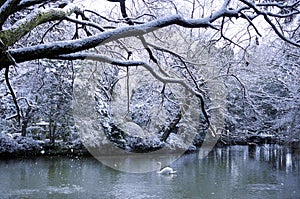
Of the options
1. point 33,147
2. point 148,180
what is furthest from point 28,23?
point 33,147

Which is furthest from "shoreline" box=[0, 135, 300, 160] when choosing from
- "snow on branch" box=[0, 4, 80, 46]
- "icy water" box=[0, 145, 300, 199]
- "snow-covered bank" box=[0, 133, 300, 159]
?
"snow on branch" box=[0, 4, 80, 46]

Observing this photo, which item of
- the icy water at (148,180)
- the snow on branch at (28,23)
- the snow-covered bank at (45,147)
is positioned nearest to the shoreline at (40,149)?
the snow-covered bank at (45,147)

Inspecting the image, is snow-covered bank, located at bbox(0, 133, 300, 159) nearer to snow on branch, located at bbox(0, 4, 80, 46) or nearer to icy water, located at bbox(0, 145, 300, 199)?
icy water, located at bbox(0, 145, 300, 199)

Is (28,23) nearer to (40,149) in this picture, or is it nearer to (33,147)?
(33,147)

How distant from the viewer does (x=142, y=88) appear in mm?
16312

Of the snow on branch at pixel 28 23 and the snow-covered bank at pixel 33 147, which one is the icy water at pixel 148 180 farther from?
the snow on branch at pixel 28 23

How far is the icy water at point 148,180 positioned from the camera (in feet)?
25.9

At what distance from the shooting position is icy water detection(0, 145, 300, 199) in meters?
7.89

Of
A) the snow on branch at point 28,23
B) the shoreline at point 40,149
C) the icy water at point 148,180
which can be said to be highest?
the snow on branch at point 28,23

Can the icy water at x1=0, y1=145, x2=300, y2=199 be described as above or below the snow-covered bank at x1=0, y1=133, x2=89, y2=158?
below

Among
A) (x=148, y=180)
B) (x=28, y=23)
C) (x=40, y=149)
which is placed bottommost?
(x=148, y=180)

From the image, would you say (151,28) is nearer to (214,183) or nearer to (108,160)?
(214,183)

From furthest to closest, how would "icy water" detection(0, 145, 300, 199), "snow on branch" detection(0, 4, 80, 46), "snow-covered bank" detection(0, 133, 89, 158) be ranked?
"snow-covered bank" detection(0, 133, 89, 158) < "icy water" detection(0, 145, 300, 199) < "snow on branch" detection(0, 4, 80, 46)

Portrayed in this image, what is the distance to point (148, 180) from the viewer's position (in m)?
9.59
